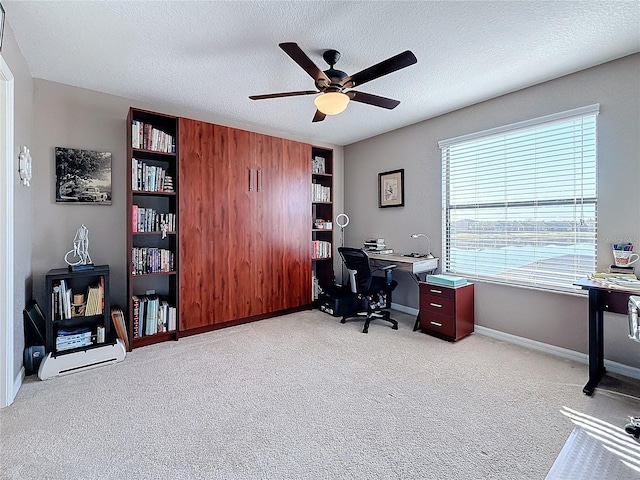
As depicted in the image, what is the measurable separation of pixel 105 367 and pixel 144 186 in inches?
66.7

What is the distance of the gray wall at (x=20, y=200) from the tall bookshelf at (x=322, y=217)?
9.73ft

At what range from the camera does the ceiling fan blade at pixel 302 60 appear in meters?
1.79

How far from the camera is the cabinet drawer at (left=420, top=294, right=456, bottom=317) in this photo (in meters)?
3.12

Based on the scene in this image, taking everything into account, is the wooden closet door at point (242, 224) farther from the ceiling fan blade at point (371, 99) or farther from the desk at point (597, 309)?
the desk at point (597, 309)

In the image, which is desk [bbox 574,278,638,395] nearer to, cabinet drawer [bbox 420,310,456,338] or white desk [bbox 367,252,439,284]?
cabinet drawer [bbox 420,310,456,338]

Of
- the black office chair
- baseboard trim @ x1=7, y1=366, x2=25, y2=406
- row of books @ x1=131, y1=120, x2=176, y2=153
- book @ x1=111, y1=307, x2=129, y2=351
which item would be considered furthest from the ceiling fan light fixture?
baseboard trim @ x1=7, y1=366, x2=25, y2=406

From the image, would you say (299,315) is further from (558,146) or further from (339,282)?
(558,146)

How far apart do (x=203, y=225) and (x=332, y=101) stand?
6.39ft

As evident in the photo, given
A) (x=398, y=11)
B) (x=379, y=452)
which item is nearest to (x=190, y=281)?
(x=379, y=452)

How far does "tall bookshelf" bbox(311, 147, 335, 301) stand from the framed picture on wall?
755mm

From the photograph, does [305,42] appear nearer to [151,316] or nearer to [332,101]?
[332,101]

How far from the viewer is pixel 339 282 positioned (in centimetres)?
507

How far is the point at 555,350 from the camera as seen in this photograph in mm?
2781

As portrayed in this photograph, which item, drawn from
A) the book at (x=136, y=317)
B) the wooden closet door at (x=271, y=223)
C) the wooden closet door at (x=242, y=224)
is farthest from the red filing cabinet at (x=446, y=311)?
the book at (x=136, y=317)
